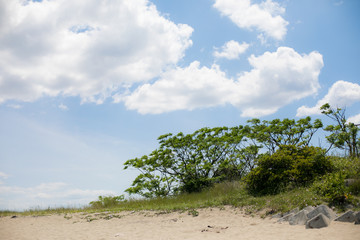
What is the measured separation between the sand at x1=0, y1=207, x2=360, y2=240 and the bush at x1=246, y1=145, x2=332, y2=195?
2.39 metres

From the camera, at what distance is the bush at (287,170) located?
13109 millimetres

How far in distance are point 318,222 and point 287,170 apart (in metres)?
5.42

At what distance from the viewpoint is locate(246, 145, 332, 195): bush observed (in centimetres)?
1311

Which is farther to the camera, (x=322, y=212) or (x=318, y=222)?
(x=322, y=212)

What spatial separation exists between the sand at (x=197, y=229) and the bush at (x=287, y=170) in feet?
7.83

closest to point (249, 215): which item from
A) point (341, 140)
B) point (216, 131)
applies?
point (341, 140)

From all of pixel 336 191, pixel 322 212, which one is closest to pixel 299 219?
pixel 322 212

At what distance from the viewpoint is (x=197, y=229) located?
9766mm

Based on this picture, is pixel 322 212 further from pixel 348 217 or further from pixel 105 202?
pixel 105 202

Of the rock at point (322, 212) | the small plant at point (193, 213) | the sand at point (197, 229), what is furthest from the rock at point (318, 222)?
the small plant at point (193, 213)

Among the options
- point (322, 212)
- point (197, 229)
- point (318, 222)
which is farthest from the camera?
point (197, 229)

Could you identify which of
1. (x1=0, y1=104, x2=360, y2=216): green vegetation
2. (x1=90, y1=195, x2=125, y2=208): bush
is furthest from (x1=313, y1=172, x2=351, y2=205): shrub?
(x1=90, y1=195, x2=125, y2=208): bush

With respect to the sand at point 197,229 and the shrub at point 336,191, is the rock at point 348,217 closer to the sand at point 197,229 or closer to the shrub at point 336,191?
the sand at point 197,229

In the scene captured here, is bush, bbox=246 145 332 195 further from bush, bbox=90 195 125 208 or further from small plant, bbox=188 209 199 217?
bush, bbox=90 195 125 208
